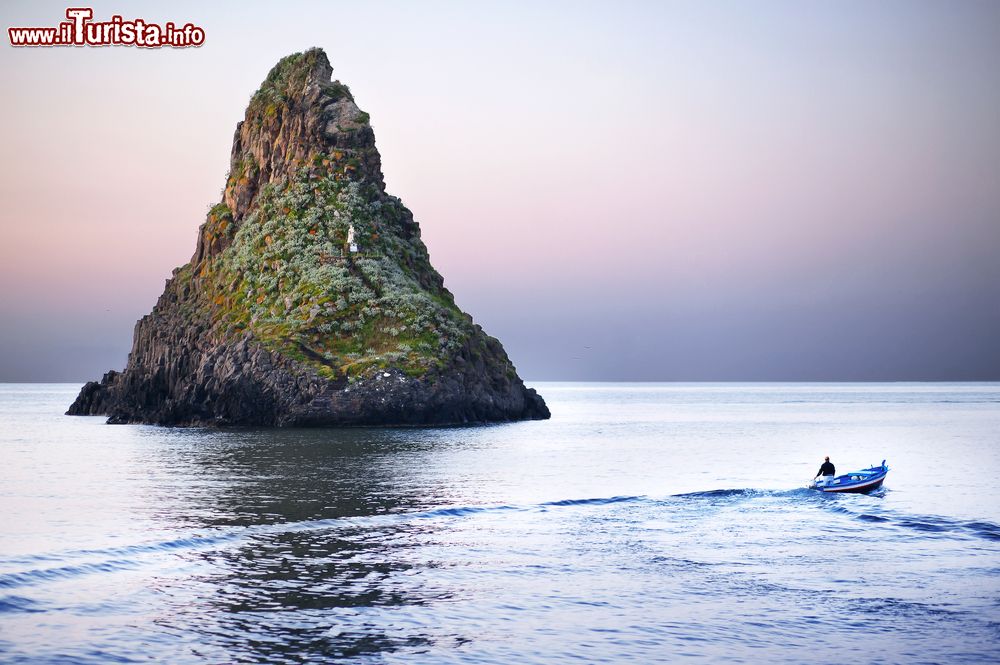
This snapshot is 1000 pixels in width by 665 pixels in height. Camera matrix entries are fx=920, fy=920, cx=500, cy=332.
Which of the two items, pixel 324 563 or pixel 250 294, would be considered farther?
pixel 250 294

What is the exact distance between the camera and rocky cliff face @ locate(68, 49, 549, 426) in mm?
118562

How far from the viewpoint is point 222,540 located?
36438 mm

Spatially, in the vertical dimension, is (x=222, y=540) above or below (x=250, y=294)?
below

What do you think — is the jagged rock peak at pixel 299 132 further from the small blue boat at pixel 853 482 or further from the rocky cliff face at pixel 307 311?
the small blue boat at pixel 853 482

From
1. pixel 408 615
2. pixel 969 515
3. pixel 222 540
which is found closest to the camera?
pixel 408 615

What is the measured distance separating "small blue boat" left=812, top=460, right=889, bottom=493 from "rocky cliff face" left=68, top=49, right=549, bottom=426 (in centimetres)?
7115

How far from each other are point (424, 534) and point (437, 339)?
8930 cm

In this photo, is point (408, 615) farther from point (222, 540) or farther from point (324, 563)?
point (222, 540)

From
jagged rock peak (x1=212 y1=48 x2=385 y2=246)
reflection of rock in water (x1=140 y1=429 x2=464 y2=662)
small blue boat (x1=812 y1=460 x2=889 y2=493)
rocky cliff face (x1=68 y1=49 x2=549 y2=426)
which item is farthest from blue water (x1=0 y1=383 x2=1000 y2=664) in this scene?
jagged rock peak (x1=212 y1=48 x2=385 y2=246)

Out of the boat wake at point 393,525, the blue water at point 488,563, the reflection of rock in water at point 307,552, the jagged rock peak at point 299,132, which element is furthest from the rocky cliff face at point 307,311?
the boat wake at point 393,525

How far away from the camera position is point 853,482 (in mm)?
54531

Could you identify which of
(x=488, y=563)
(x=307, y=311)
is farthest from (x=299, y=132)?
(x=488, y=563)

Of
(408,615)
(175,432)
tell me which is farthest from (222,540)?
(175,432)

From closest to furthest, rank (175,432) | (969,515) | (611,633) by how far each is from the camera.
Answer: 1. (611,633)
2. (969,515)
3. (175,432)
